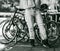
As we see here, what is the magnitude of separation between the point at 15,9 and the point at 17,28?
2.29ft

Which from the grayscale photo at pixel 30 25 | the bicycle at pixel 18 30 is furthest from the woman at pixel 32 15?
the bicycle at pixel 18 30

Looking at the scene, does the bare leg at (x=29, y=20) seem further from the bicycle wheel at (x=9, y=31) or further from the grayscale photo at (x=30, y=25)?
the bicycle wheel at (x=9, y=31)

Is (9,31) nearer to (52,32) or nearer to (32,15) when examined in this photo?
(32,15)

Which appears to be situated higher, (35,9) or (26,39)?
(35,9)

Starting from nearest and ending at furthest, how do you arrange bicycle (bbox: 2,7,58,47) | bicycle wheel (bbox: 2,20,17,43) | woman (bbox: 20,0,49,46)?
1. woman (bbox: 20,0,49,46)
2. bicycle (bbox: 2,7,58,47)
3. bicycle wheel (bbox: 2,20,17,43)

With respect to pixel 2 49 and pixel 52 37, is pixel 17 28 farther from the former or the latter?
pixel 52 37

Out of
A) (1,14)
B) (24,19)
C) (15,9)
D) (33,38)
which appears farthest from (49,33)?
(1,14)

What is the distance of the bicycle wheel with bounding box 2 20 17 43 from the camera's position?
5.18m

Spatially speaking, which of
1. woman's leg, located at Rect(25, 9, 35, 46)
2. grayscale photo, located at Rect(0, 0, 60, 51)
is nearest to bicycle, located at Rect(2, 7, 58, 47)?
grayscale photo, located at Rect(0, 0, 60, 51)

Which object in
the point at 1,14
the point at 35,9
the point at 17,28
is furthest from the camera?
the point at 1,14

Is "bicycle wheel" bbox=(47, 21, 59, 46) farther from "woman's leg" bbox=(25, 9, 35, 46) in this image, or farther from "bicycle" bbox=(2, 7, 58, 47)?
"woman's leg" bbox=(25, 9, 35, 46)

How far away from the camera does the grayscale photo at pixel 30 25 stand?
4.79m

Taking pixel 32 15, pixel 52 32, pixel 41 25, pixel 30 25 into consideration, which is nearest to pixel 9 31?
pixel 30 25

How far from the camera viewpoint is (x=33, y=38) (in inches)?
191
